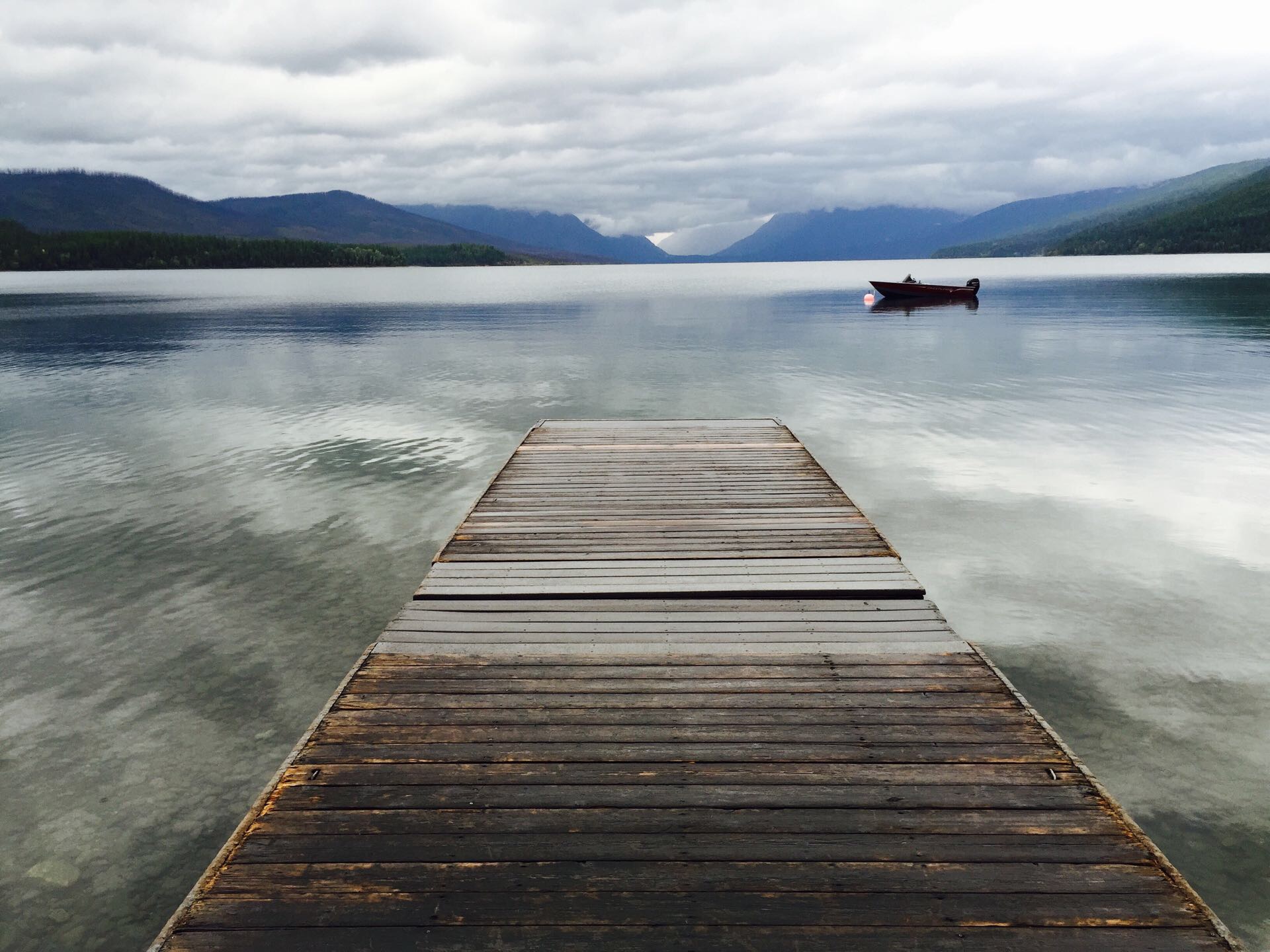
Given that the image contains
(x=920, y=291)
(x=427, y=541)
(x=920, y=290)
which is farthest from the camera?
(x=920, y=291)

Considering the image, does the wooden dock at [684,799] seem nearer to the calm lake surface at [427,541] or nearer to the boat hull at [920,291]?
the calm lake surface at [427,541]

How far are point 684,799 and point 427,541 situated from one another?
10888mm

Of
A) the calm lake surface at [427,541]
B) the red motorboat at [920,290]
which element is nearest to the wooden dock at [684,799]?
the calm lake surface at [427,541]

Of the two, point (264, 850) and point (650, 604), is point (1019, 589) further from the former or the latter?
point (264, 850)

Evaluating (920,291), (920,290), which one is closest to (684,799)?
(920,290)

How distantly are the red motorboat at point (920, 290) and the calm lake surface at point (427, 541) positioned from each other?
1515 inches

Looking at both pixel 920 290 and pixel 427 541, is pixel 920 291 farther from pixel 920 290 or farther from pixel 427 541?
pixel 427 541

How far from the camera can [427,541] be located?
15.4 metres

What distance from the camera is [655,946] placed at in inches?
179

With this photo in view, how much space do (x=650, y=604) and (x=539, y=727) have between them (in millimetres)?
2857

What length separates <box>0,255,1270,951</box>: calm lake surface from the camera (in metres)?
7.68

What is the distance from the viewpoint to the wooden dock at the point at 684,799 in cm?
465

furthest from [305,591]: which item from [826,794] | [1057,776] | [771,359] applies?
[771,359]

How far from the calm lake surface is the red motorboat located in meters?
38.5
